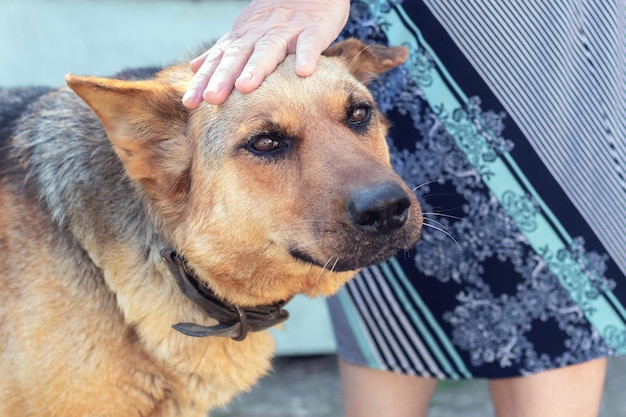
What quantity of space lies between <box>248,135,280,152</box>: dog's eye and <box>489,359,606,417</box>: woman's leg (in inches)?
51.1

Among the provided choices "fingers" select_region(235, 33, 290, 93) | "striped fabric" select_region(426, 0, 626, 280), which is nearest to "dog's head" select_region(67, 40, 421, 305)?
"fingers" select_region(235, 33, 290, 93)

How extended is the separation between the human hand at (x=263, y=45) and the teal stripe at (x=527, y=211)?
0.48 metres

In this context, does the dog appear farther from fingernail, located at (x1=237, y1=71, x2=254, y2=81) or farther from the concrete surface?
the concrete surface

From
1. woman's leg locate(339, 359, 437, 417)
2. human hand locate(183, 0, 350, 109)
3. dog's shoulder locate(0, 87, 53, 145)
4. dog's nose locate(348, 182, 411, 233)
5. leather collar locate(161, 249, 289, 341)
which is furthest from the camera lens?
woman's leg locate(339, 359, 437, 417)

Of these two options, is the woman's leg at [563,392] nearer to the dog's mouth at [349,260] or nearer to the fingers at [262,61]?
the dog's mouth at [349,260]

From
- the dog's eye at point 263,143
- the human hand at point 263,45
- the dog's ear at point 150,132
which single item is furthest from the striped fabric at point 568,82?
the dog's ear at point 150,132

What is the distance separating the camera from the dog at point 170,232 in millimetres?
2578

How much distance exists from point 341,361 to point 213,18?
270 centimetres

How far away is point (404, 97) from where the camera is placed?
304 centimetres

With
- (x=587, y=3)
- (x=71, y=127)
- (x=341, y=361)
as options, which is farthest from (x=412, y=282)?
(x=71, y=127)

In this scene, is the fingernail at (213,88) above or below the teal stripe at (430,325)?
above

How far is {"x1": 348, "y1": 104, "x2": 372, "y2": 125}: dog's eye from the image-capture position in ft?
9.05

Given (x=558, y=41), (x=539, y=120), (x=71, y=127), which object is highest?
(x=558, y=41)

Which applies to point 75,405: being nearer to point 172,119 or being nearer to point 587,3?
point 172,119
